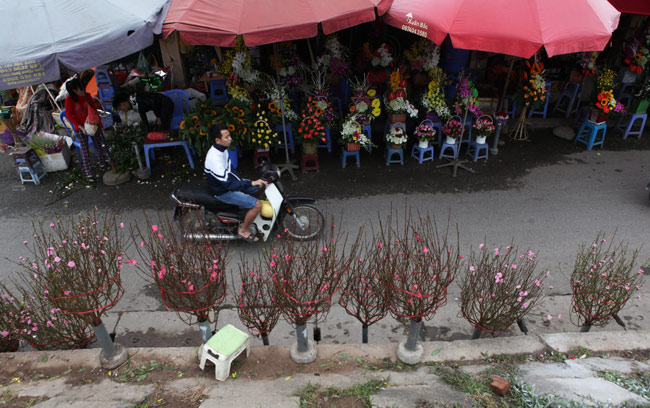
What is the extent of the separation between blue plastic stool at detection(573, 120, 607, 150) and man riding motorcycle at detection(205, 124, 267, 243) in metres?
6.56

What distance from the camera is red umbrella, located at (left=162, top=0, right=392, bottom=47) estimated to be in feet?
17.7

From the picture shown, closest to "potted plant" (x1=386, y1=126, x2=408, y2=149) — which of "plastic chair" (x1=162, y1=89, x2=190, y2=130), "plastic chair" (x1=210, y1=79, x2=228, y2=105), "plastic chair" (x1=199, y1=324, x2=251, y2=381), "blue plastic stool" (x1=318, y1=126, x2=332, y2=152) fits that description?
"blue plastic stool" (x1=318, y1=126, x2=332, y2=152)

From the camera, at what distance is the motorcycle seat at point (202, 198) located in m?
5.06

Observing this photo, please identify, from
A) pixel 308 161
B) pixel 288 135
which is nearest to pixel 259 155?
pixel 288 135

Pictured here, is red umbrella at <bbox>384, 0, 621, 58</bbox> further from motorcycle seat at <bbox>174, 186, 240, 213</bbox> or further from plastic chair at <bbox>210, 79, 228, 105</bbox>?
plastic chair at <bbox>210, 79, 228, 105</bbox>

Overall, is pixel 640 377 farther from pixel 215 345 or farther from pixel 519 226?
pixel 215 345

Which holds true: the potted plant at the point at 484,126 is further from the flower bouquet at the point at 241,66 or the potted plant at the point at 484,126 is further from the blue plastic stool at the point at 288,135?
the flower bouquet at the point at 241,66

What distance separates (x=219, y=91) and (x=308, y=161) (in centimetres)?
260

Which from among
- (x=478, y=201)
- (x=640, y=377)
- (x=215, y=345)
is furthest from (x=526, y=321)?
(x=215, y=345)

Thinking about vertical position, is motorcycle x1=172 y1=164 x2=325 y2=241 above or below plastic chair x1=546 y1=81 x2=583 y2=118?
below

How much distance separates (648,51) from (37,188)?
11330 millimetres

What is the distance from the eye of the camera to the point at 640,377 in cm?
320

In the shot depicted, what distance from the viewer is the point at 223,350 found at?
3223 mm

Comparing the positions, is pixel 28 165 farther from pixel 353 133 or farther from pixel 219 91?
pixel 353 133
